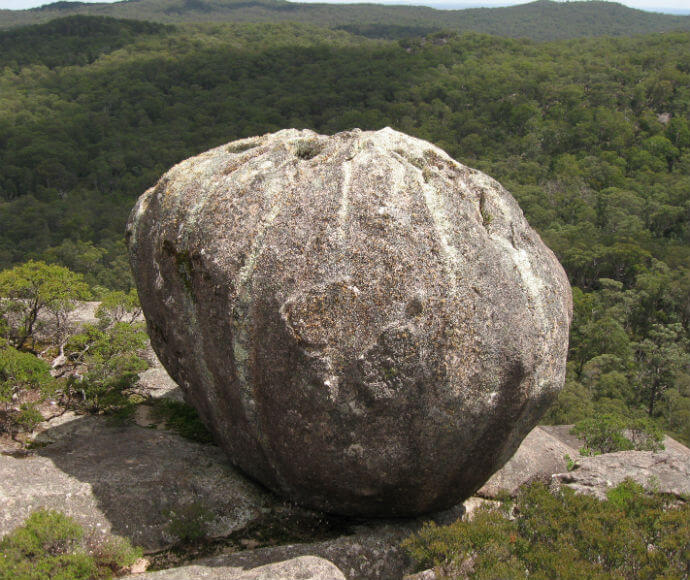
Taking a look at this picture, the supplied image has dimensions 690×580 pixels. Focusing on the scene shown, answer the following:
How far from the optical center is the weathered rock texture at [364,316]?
9203 millimetres

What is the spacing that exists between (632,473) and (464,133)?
229 feet

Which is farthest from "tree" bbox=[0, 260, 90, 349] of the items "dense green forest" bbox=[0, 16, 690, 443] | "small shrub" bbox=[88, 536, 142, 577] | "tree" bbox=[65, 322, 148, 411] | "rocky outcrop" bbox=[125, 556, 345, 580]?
"dense green forest" bbox=[0, 16, 690, 443]

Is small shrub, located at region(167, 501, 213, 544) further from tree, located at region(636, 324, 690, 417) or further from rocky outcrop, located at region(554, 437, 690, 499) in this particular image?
tree, located at region(636, 324, 690, 417)

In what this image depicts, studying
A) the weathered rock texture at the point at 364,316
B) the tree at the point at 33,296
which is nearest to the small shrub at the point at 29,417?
the weathered rock texture at the point at 364,316

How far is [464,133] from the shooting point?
77188mm

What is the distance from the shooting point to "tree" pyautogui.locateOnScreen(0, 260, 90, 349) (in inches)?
683

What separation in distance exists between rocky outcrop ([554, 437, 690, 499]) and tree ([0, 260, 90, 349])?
14610 millimetres

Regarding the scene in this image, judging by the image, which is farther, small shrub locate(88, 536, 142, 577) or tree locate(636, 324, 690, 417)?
tree locate(636, 324, 690, 417)

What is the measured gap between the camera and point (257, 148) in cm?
1171

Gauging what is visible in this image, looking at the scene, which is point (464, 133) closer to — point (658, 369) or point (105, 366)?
point (658, 369)

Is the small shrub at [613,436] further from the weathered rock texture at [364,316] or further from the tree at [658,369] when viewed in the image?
the tree at [658,369]

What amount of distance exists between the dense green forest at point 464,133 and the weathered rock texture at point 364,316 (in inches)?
718

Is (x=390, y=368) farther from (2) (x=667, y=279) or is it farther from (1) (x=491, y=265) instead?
(2) (x=667, y=279)

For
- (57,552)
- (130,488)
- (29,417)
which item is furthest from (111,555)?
(29,417)
